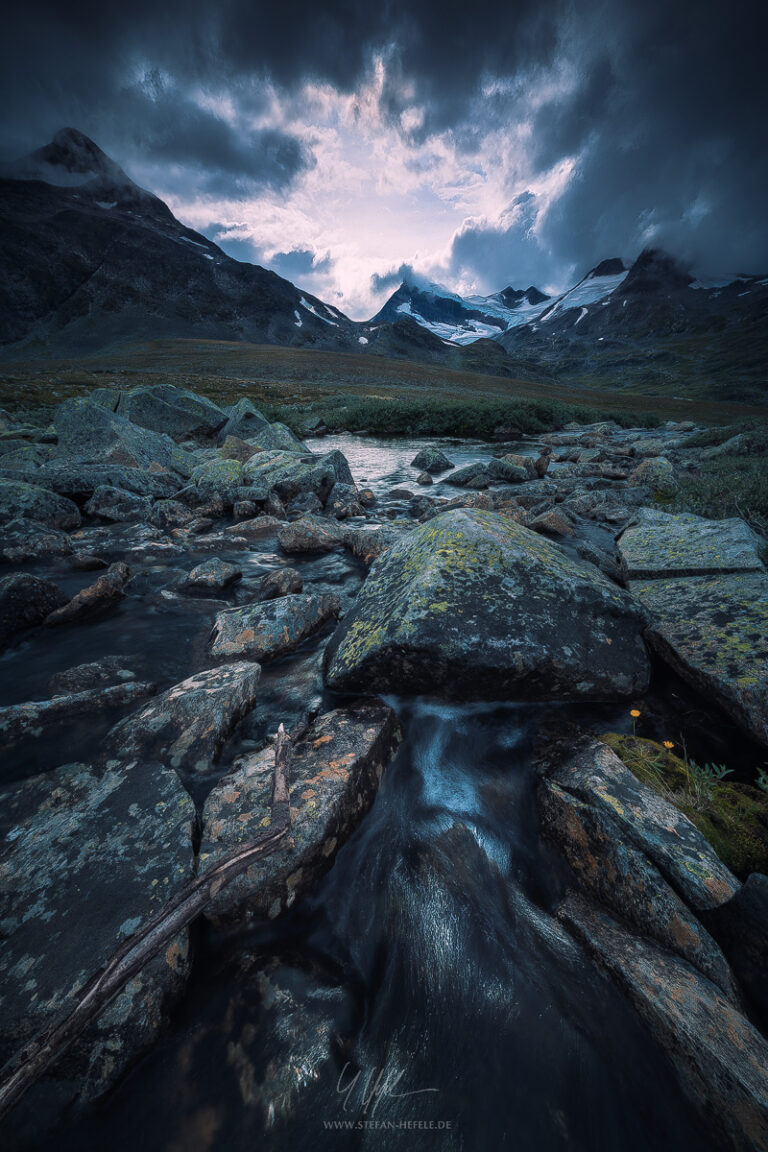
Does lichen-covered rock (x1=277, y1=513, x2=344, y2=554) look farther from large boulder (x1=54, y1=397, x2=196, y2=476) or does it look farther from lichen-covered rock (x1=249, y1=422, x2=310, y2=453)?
lichen-covered rock (x1=249, y1=422, x2=310, y2=453)

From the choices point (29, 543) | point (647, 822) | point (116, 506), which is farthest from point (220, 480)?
point (647, 822)

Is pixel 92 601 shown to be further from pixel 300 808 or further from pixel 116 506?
pixel 116 506

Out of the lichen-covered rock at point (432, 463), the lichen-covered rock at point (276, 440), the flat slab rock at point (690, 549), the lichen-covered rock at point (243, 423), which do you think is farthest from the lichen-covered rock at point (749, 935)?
the lichen-covered rock at point (243, 423)

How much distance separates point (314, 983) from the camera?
2.22 meters

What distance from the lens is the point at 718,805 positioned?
267 centimetres

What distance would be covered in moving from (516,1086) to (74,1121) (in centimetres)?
186

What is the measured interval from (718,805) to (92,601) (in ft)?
22.8

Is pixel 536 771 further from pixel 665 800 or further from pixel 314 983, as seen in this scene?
pixel 314 983

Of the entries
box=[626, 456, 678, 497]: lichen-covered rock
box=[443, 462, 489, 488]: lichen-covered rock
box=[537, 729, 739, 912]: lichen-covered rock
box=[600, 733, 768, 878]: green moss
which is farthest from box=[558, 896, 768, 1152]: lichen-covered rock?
box=[443, 462, 489, 488]: lichen-covered rock

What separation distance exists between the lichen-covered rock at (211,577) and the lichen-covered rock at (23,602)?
1.62 m

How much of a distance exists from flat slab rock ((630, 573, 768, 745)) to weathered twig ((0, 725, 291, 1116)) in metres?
3.42

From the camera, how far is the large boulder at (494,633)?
11.9ft

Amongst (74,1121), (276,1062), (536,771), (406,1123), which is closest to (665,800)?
(536,771)

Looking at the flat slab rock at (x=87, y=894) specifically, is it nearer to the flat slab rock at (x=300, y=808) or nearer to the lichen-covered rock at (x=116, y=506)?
the flat slab rock at (x=300, y=808)
